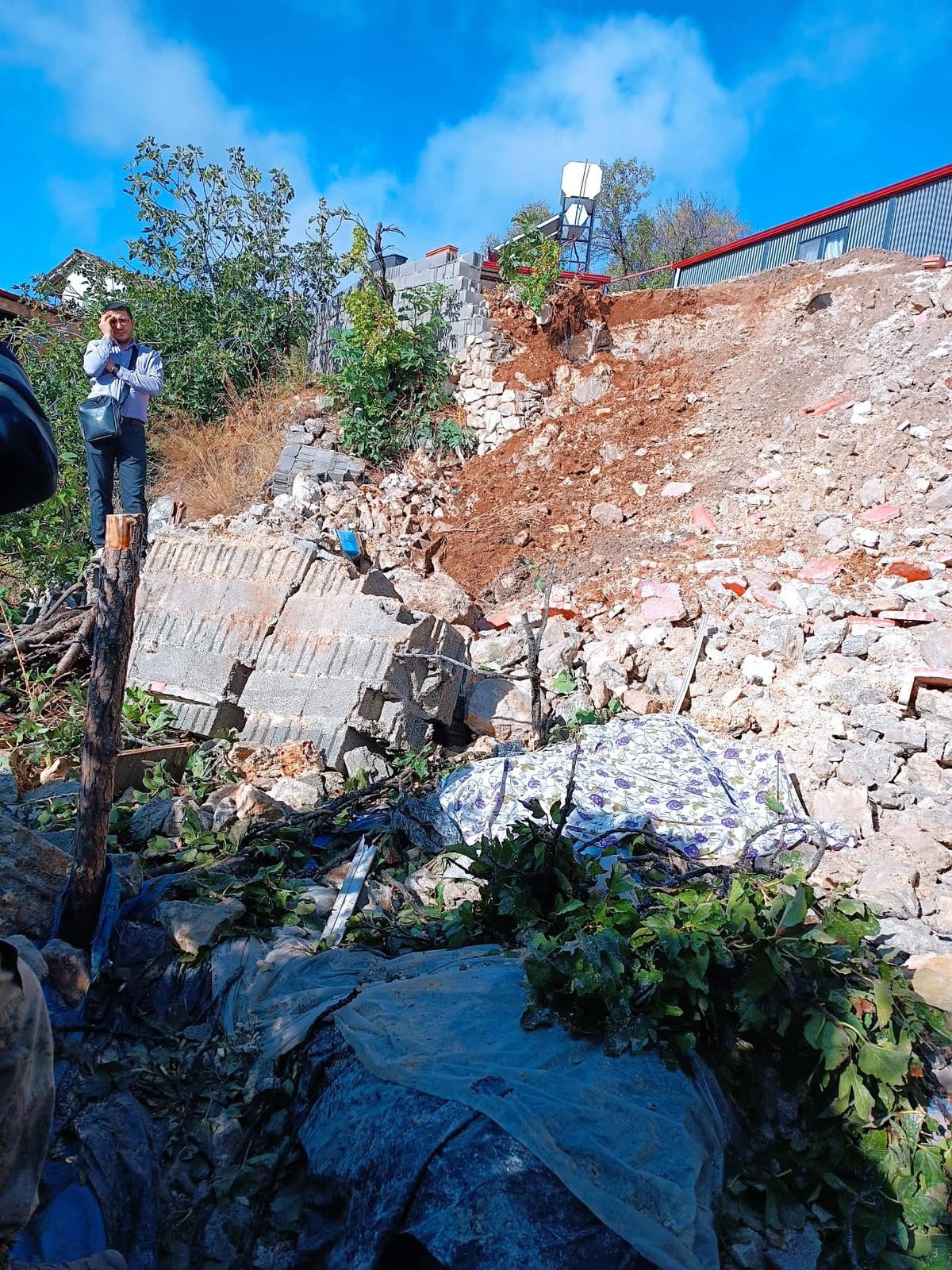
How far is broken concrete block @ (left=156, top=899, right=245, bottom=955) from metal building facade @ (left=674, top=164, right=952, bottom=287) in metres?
Answer: 10.4

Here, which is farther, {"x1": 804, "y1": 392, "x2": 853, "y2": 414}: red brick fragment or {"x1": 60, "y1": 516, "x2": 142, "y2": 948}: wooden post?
{"x1": 804, "y1": 392, "x2": 853, "y2": 414}: red brick fragment

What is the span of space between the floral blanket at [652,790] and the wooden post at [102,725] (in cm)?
169

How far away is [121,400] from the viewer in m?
5.41

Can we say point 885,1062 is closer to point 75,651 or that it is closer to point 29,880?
Answer: point 29,880

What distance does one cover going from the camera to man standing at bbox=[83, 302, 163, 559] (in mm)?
5254

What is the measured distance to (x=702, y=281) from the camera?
13.3 meters

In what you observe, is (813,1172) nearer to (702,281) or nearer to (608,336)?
(608,336)

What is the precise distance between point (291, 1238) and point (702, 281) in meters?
13.8

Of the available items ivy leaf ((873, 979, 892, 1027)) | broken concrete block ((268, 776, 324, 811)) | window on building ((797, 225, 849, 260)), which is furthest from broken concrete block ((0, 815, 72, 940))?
window on building ((797, 225, 849, 260))

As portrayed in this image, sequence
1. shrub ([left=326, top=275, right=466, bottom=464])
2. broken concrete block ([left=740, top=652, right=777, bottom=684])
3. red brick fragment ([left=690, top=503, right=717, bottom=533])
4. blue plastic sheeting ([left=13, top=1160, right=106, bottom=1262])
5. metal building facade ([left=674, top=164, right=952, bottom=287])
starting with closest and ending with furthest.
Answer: blue plastic sheeting ([left=13, top=1160, right=106, bottom=1262])
broken concrete block ([left=740, top=652, right=777, bottom=684])
red brick fragment ([left=690, top=503, right=717, bottom=533])
shrub ([left=326, top=275, right=466, bottom=464])
metal building facade ([left=674, top=164, right=952, bottom=287])

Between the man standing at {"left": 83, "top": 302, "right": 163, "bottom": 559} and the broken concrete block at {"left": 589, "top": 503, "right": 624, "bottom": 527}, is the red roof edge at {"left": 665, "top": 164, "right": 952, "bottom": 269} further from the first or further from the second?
the man standing at {"left": 83, "top": 302, "right": 163, "bottom": 559}

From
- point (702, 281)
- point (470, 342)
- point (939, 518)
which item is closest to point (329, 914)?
point (939, 518)

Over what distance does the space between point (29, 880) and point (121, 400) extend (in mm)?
3400

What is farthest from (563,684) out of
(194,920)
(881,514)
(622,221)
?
(622,221)
